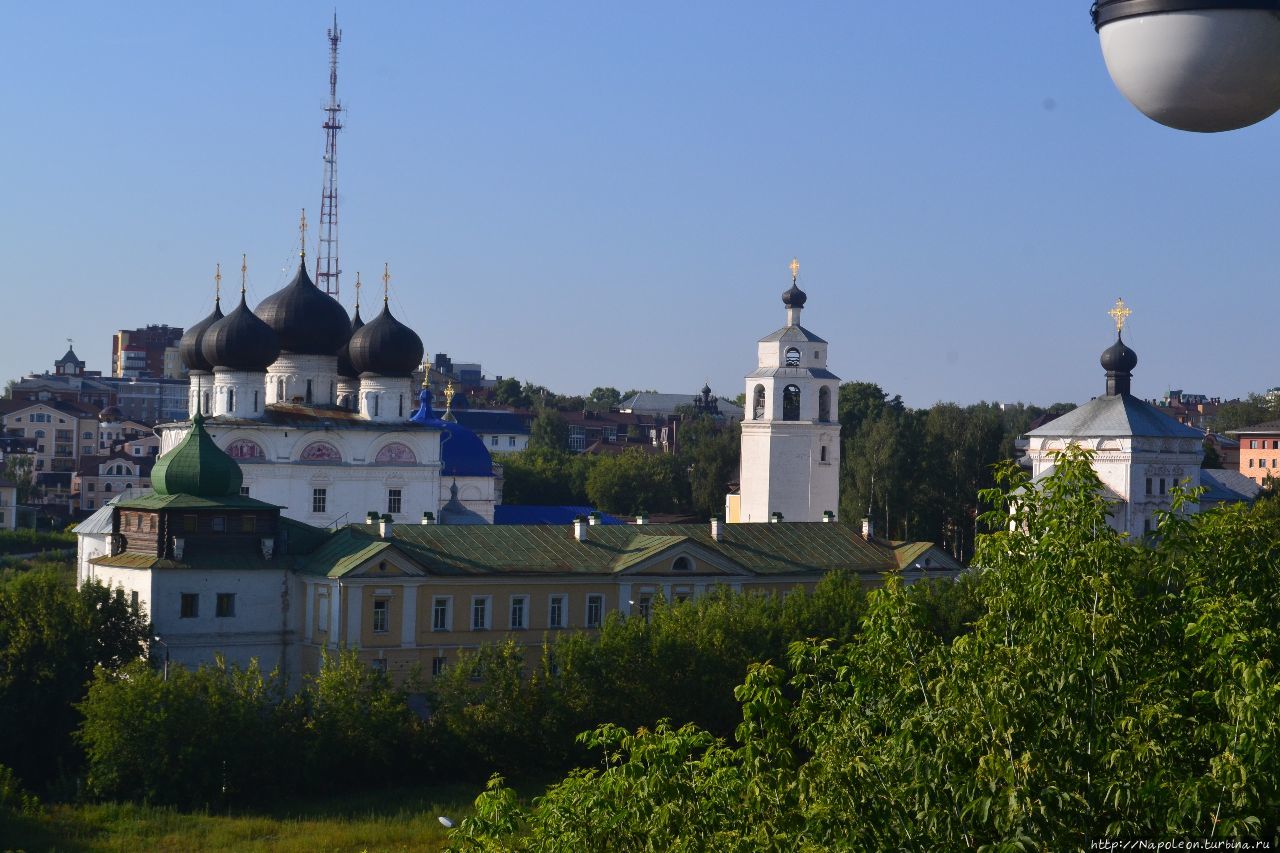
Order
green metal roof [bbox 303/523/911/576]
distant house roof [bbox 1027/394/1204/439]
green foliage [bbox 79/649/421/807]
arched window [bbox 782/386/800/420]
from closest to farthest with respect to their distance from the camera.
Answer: green foliage [bbox 79/649/421/807], green metal roof [bbox 303/523/911/576], distant house roof [bbox 1027/394/1204/439], arched window [bbox 782/386/800/420]

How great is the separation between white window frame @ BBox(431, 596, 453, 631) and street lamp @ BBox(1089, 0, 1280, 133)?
2737 cm

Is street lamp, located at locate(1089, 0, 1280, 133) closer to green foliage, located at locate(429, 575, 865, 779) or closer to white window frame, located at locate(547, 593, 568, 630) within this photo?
green foliage, located at locate(429, 575, 865, 779)

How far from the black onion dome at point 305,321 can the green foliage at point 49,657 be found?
1435cm

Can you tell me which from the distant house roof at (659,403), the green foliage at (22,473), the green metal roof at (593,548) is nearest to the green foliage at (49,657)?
the green metal roof at (593,548)

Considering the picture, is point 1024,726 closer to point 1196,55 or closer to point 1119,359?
point 1196,55

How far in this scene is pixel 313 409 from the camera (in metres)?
42.6

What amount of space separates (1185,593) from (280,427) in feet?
108

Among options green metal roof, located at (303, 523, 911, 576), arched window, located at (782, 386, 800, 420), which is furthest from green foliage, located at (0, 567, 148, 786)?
arched window, located at (782, 386, 800, 420)

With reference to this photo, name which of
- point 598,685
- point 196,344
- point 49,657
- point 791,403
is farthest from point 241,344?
point 598,685

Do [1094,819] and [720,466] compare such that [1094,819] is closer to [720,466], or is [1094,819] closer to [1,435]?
[720,466]

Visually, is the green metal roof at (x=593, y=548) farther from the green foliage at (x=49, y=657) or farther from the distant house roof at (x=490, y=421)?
the distant house roof at (x=490, y=421)

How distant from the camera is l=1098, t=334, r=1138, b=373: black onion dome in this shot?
46.8 metres

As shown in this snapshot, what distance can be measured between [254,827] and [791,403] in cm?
2488

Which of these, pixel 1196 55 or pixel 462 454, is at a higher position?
pixel 1196 55
